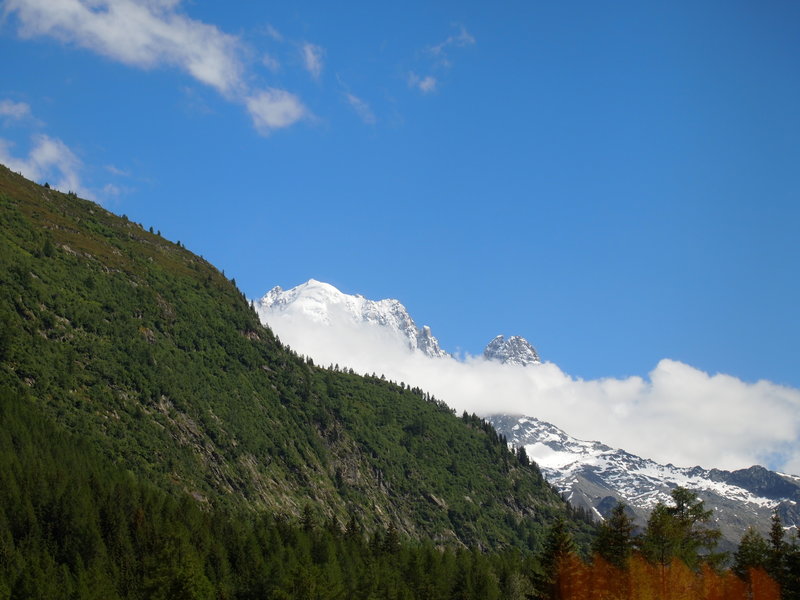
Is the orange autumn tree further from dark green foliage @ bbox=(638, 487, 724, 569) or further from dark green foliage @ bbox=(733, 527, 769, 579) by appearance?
dark green foliage @ bbox=(733, 527, 769, 579)

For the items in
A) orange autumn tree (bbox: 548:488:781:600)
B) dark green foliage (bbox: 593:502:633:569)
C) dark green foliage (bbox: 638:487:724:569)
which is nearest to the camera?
orange autumn tree (bbox: 548:488:781:600)

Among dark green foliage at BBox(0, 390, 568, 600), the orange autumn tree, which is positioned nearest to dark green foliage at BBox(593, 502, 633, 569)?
the orange autumn tree

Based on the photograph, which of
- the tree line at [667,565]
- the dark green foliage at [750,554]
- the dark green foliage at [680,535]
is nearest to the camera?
the tree line at [667,565]

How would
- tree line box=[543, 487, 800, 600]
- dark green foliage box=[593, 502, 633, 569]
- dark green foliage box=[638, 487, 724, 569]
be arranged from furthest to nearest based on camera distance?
dark green foliage box=[638, 487, 724, 569] → dark green foliage box=[593, 502, 633, 569] → tree line box=[543, 487, 800, 600]

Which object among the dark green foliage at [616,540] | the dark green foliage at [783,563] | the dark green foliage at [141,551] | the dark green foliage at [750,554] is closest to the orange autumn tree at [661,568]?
the dark green foliage at [616,540]

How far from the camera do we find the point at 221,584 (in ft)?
470

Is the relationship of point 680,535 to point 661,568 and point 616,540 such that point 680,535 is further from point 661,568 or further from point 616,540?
point 616,540

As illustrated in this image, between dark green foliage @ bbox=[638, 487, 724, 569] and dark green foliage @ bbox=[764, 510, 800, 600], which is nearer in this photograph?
dark green foliage @ bbox=[764, 510, 800, 600]

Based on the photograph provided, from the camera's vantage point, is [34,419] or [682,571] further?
[34,419]

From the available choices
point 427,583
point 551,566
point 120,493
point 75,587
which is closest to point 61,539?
point 120,493

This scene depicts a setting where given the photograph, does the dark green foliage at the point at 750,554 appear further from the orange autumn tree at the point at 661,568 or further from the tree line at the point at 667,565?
the orange autumn tree at the point at 661,568

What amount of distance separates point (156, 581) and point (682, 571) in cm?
5403

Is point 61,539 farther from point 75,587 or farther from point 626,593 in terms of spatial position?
point 626,593

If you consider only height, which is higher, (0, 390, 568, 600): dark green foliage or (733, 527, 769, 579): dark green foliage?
(733, 527, 769, 579): dark green foliage
